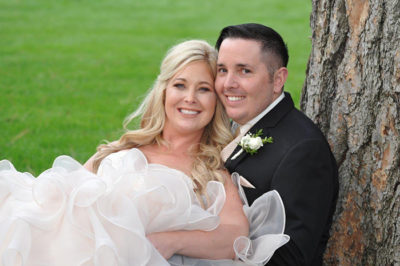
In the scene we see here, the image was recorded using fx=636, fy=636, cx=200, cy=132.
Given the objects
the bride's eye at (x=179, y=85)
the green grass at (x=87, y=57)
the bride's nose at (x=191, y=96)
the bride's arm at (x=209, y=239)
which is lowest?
the green grass at (x=87, y=57)

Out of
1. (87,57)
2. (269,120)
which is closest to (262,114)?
(269,120)

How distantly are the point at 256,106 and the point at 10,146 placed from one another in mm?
3870

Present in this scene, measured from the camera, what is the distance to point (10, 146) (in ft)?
22.5

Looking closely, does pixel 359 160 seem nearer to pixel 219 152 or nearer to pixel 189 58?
pixel 219 152

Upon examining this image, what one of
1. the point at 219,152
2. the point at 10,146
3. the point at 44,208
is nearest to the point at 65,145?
the point at 10,146

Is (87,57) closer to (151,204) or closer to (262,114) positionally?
(262,114)

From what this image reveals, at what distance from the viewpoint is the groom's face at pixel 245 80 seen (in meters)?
3.76

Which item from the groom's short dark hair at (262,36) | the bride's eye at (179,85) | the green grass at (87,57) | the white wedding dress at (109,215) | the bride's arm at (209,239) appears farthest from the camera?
the green grass at (87,57)

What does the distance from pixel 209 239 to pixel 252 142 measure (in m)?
0.64

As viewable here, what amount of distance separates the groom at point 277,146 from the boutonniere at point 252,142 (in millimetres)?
30

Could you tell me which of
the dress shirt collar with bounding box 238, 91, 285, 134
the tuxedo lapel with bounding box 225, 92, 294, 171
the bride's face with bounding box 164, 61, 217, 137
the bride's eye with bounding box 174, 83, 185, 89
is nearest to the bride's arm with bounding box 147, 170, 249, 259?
the tuxedo lapel with bounding box 225, 92, 294, 171

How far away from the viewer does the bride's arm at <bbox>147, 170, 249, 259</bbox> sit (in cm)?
331

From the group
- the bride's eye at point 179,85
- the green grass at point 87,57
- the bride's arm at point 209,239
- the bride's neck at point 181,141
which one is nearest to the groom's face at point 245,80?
the bride's eye at point 179,85

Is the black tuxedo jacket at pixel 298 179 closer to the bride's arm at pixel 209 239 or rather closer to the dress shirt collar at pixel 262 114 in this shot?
the dress shirt collar at pixel 262 114
